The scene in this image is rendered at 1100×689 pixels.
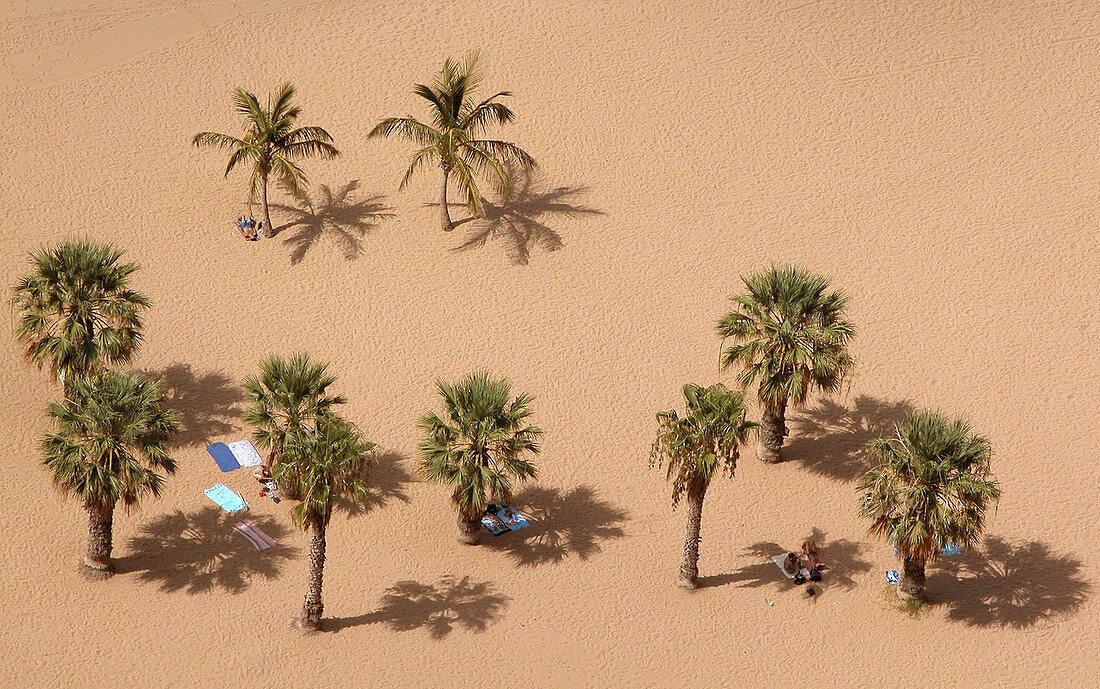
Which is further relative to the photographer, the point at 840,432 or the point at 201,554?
the point at 840,432

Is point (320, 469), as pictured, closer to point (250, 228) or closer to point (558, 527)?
point (558, 527)

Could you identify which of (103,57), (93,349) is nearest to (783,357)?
(93,349)

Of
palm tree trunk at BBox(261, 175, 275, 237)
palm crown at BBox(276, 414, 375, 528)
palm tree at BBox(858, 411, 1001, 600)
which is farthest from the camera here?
palm tree trunk at BBox(261, 175, 275, 237)

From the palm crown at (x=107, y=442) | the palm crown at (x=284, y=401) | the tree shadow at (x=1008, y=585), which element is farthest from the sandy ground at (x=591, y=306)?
the palm crown at (x=284, y=401)

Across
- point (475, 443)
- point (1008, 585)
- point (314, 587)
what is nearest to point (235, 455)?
point (314, 587)

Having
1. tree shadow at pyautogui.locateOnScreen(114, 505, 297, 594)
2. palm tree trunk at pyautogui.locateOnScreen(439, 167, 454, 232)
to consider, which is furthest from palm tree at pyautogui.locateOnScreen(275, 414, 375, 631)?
palm tree trunk at pyautogui.locateOnScreen(439, 167, 454, 232)

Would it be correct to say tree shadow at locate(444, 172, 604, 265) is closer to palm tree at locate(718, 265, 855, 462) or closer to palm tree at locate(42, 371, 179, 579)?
palm tree at locate(718, 265, 855, 462)
